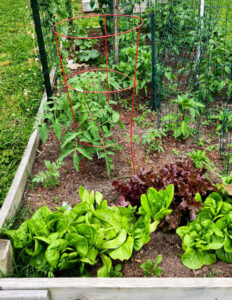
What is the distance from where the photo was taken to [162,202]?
2670 mm

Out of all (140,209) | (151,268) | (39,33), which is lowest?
(151,268)

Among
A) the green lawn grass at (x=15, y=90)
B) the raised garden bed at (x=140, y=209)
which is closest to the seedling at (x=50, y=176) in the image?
the raised garden bed at (x=140, y=209)

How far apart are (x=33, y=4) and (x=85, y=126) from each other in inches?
56.3

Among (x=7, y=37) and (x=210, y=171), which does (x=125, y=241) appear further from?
(x=7, y=37)

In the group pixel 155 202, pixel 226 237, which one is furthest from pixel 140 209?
pixel 226 237

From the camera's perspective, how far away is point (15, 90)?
487 cm

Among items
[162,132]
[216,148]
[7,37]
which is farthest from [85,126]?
[7,37]

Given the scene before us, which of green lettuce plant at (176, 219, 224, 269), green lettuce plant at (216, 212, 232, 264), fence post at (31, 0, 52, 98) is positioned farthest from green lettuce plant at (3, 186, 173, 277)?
fence post at (31, 0, 52, 98)

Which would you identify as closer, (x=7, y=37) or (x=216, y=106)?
(x=216, y=106)

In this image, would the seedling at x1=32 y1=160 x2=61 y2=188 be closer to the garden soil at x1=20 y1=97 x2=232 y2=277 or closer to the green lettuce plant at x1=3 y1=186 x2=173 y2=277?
the garden soil at x1=20 y1=97 x2=232 y2=277

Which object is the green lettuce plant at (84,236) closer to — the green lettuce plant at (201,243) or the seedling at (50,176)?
the green lettuce plant at (201,243)

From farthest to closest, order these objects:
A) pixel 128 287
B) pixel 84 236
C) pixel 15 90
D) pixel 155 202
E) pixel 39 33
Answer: pixel 15 90
pixel 39 33
pixel 155 202
pixel 84 236
pixel 128 287

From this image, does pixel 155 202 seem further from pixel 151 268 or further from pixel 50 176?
pixel 50 176

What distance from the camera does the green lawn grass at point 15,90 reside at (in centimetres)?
371
